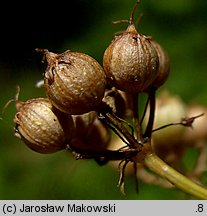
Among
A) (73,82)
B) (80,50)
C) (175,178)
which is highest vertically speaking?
(73,82)

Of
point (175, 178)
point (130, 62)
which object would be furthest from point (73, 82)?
point (175, 178)

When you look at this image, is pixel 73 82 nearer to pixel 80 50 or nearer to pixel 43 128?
pixel 43 128

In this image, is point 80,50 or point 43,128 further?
point 80,50

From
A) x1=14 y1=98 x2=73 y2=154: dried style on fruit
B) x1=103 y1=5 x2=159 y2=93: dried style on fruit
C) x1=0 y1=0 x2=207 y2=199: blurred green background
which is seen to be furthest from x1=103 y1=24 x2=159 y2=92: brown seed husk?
x1=0 y1=0 x2=207 y2=199: blurred green background

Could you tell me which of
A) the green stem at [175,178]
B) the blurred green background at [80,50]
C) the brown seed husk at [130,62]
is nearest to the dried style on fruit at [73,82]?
the brown seed husk at [130,62]

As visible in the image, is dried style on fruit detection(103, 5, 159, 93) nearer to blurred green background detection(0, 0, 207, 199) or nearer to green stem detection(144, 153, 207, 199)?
green stem detection(144, 153, 207, 199)
